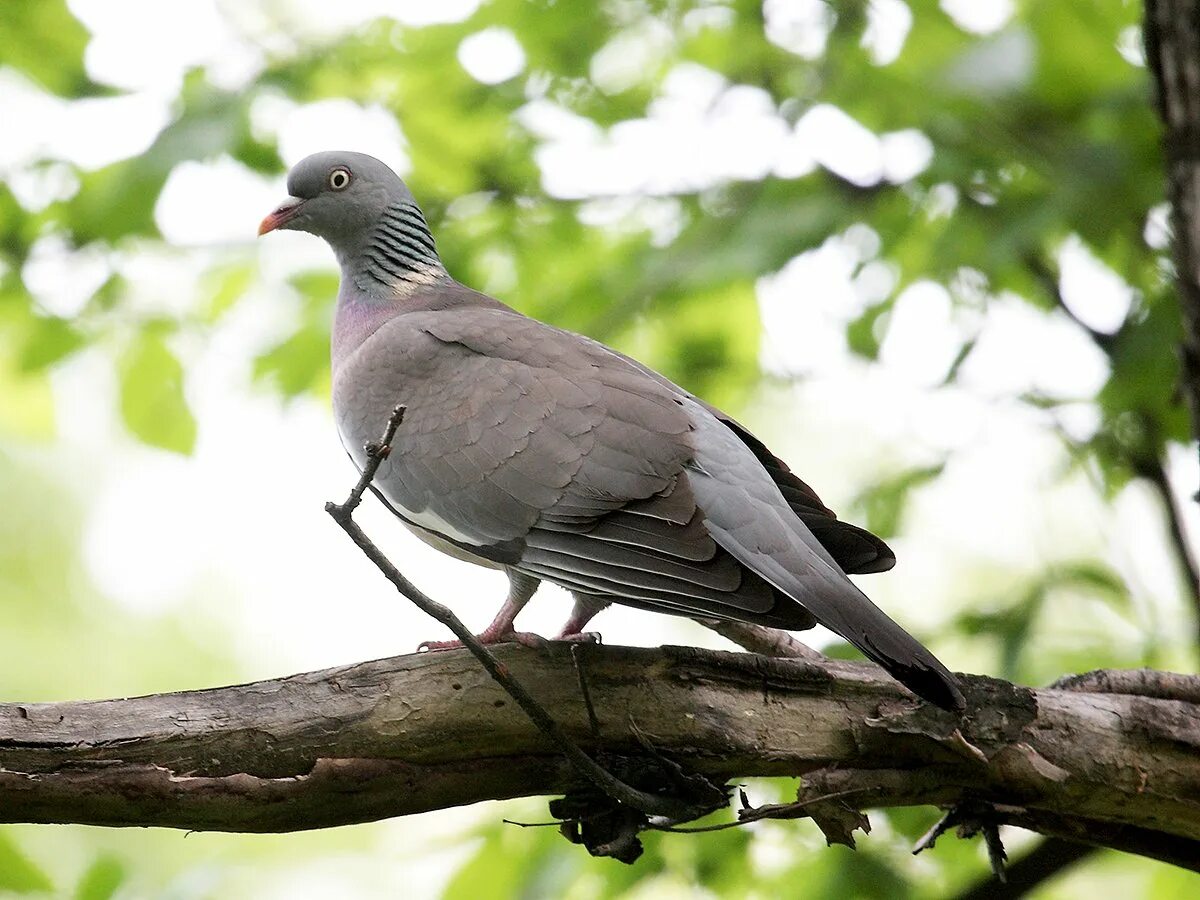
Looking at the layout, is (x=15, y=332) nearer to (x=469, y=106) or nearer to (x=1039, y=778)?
(x=469, y=106)

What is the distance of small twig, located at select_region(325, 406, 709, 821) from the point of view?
6.29 ft

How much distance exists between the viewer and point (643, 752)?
8.54 feet

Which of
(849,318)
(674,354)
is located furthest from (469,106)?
(849,318)

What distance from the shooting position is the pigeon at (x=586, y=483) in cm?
252

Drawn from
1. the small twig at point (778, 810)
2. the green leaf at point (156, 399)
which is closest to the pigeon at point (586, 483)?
the small twig at point (778, 810)

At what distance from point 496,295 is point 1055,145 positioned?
196 centimetres

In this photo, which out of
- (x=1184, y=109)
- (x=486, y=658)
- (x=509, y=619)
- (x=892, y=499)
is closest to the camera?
(x=486, y=658)

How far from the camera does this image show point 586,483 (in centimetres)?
285

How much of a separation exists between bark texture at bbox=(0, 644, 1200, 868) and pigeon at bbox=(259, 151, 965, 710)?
0.71 ft

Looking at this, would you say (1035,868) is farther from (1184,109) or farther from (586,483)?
(1184,109)

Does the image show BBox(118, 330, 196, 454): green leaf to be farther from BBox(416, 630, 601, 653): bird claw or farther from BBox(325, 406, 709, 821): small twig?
BBox(325, 406, 709, 821): small twig

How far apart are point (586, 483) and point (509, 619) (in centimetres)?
41

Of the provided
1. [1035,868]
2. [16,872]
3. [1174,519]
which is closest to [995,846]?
[1035,868]

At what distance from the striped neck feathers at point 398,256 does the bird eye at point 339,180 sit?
0.17 metres
